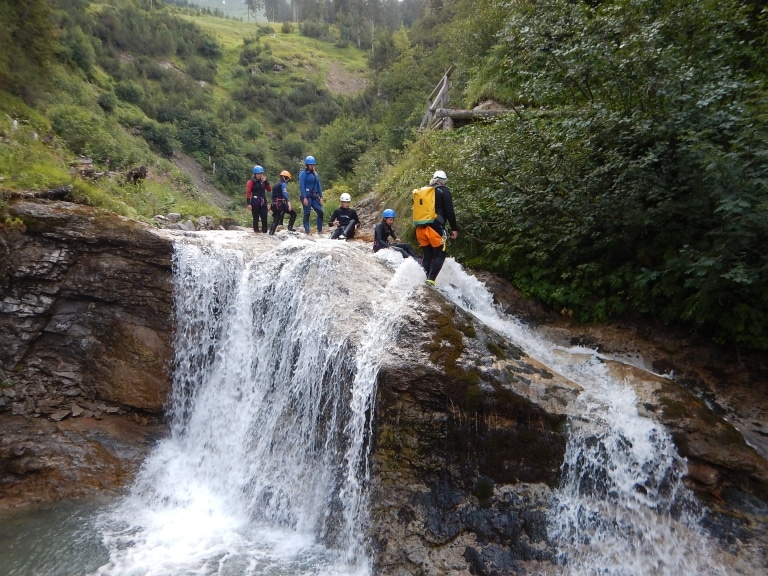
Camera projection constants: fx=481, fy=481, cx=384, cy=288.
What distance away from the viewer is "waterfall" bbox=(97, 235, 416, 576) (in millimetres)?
6551

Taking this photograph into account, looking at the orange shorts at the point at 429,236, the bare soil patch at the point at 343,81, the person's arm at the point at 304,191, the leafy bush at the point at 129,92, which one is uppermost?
the bare soil patch at the point at 343,81

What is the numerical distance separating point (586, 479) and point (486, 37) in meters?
16.5

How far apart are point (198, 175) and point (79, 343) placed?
3019 cm

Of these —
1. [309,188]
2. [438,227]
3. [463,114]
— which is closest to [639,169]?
[438,227]

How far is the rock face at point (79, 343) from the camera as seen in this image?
27.3 ft

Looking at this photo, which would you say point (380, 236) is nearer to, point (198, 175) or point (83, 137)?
point (83, 137)

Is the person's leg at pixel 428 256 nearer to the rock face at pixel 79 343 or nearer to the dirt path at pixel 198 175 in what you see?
the rock face at pixel 79 343

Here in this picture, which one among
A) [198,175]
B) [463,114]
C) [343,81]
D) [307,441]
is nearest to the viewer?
[307,441]

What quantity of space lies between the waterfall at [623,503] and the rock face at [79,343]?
Answer: 7202 mm

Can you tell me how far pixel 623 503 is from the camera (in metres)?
5.75

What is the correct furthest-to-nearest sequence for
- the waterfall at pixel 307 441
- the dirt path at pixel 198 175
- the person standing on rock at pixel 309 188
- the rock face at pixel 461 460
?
the dirt path at pixel 198 175
the person standing on rock at pixel 309 188
the rock face at pixel 461 460
the waterfall at pixel 307 441

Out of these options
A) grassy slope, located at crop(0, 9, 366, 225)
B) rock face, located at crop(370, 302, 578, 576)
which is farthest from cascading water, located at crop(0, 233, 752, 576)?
grassy slope, located at crop(0, 9, 366, 225)

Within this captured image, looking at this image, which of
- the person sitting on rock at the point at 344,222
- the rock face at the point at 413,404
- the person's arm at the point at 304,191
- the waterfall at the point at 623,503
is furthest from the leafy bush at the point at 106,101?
the waterfall at the point at 623,503

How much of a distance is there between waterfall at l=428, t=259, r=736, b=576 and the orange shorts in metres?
3.31
